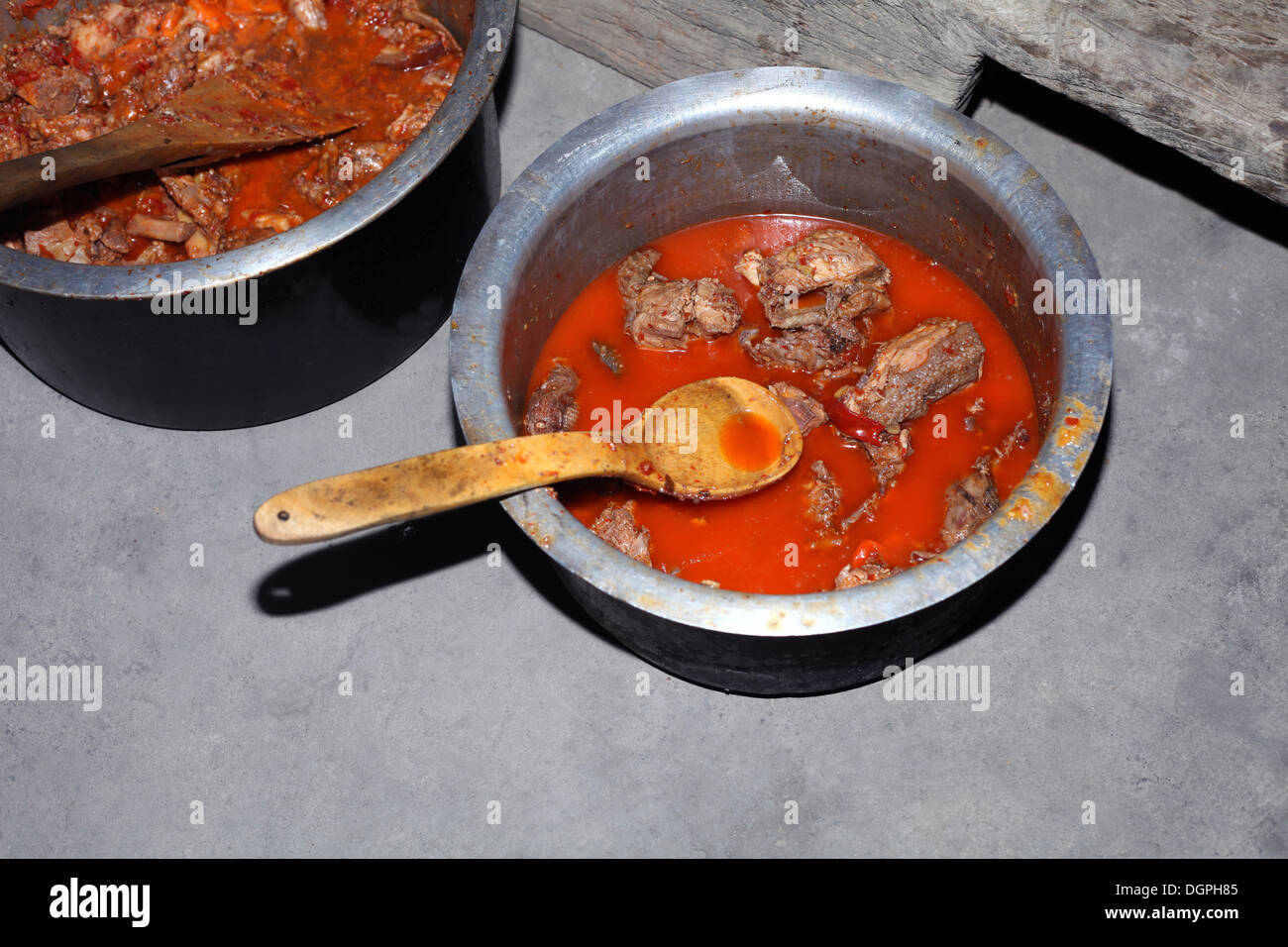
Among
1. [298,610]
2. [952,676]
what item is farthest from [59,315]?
[952,676]

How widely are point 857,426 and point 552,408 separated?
743 mm

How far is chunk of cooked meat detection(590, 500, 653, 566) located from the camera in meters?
3.12

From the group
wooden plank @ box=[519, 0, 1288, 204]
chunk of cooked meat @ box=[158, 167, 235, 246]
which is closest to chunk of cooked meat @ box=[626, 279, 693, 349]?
wooden plank @ box=[519, 0, 1288, 204]

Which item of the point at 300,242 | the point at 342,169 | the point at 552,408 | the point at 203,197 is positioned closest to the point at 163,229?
the point at 203,197

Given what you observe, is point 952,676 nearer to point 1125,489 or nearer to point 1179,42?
point 1125,489

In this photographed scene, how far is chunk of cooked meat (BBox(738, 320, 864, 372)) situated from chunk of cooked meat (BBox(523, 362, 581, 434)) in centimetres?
50

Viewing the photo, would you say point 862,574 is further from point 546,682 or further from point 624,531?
point 546,682

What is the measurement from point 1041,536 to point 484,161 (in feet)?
6.09

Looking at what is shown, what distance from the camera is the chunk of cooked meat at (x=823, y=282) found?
3.40 m

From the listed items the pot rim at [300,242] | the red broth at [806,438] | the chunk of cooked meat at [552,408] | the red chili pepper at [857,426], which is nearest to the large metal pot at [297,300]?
the pot rim at [300,242]

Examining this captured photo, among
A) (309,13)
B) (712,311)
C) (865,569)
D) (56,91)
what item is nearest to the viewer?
(865,569)

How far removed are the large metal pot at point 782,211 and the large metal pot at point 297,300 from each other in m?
0.37

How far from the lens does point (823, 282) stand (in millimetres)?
3426

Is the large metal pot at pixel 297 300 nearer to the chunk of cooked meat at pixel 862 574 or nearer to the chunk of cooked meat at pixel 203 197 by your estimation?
the chunk of cooked meat at pixel 203 197
